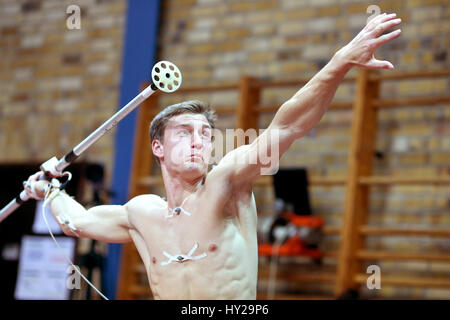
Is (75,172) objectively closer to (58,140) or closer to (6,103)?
(58,140)

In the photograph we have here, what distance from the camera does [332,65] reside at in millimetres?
2053

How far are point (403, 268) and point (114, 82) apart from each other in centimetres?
250

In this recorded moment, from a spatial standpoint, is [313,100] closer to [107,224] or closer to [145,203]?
[145,203]

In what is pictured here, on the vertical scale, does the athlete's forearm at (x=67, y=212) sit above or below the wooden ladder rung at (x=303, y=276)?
above

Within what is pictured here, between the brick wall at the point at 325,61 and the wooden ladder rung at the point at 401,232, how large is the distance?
132 millimetres

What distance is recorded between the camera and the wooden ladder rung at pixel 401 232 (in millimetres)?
4004

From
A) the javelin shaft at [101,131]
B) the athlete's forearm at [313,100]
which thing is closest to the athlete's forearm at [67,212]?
the javelin shaft at [101,131]

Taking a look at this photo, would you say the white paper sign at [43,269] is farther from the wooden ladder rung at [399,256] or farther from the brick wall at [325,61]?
the wooden ladder rung at [399,256]

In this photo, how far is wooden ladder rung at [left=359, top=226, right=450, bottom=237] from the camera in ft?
13.1

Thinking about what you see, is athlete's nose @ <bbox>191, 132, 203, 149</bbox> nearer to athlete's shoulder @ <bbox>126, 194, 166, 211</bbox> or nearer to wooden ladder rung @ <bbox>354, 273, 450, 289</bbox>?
athlete's shoulder @ <bbox>126, 194, 166, 211</bbox>

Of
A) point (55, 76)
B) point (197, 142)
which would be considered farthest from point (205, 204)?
point (55, 76)

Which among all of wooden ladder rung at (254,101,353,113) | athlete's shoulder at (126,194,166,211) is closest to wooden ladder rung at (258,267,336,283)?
wooden ladder rung at (254,101,353,113)

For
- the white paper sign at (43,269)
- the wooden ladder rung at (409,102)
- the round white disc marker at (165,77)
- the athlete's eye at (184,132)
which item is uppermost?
the wooden ladder rung at (409,102)

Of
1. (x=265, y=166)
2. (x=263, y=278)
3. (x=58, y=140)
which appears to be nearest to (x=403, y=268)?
(x=263, y=278)
